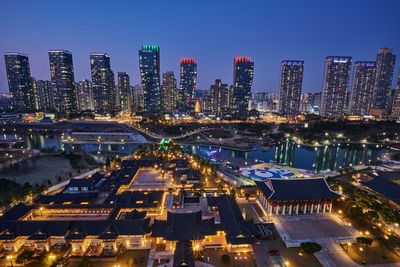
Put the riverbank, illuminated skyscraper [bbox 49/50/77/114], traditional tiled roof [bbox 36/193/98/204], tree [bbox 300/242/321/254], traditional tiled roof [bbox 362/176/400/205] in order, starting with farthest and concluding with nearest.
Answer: illuminated skyscraper [bbox 49/50/77/114] < the riverbank < traditional tiled roof [bbox 362/176/400/205] < traditional tiled roof [bbox 36/193/98/204] < tree [bbox 300/242/321/254]

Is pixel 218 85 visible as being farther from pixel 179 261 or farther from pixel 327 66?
pixel 179 261

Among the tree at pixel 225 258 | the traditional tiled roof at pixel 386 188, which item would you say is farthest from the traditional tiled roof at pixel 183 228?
the traditional tiled roof at pixel 386 188

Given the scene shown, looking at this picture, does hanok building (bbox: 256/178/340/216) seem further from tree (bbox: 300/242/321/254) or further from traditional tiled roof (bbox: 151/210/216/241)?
traditional tiled roof (bbox: 151/210/216/241)

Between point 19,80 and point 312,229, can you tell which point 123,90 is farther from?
point 312,229

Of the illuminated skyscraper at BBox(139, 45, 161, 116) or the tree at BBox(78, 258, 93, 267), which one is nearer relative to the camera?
the tree at BBox(78, 258, 93, 267)

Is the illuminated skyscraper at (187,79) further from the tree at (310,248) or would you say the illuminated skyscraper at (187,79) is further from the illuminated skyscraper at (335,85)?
the tree at (310,248)

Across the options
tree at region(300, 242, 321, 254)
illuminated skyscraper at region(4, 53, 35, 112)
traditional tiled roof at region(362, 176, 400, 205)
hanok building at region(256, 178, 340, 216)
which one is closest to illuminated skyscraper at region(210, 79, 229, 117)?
illuminated skyscraper at region(4, 53, 35, 112)
